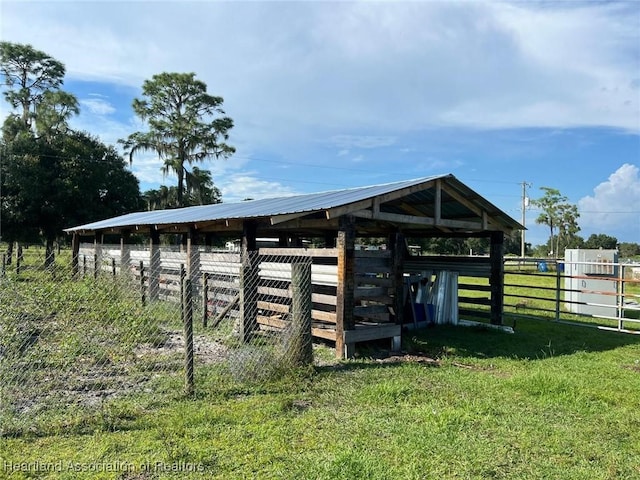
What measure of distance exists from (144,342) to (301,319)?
313cm

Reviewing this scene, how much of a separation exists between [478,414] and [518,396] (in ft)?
3.10

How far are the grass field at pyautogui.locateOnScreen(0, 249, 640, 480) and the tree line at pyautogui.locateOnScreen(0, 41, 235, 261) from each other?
17557mm

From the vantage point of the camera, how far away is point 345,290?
7.00m

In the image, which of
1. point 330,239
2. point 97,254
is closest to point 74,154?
point 97,254

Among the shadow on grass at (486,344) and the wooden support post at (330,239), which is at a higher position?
the wooden support post at (330,239)

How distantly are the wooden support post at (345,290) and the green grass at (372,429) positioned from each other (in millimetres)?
630

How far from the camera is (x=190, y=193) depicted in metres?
30.3

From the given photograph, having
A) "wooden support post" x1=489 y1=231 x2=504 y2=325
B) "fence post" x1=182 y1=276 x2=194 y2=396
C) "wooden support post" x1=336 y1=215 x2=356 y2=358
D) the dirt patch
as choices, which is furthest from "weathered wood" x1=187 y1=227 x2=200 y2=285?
"wooden support post" x1=489 y1=231 x2=504 y2=325

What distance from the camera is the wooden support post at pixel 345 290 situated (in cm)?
697

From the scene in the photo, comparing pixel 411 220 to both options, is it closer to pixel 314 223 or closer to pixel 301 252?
pixel 314 223

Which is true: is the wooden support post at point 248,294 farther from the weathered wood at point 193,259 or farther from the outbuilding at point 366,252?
the weathered wood at point 193,259

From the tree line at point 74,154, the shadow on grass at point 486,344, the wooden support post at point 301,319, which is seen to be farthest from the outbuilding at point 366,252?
the tree line at point 74,154

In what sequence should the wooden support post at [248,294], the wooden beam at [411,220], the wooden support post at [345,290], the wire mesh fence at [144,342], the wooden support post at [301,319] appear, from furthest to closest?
the wooden support post at [248,294], the wooden beam at [411,220], the wooden support post at [345,290], the wooden support post at [301,319], the wire mesh fence at [144,342]

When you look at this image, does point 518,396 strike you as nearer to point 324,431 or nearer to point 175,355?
point 324,431
